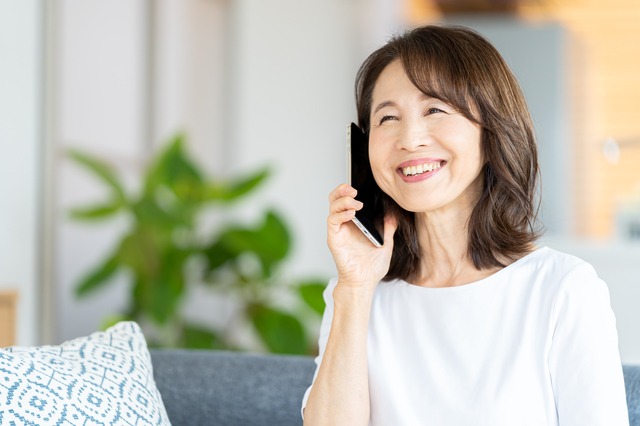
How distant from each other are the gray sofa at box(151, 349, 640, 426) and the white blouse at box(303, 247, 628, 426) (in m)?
0.19

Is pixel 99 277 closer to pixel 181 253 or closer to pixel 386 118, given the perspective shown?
pixel 181 253

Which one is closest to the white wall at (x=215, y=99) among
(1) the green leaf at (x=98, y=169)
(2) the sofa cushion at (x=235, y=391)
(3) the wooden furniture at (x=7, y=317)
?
(1) the green leaf at (x=98, y=169)

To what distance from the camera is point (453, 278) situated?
1613 millimetres

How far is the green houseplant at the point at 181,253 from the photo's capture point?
10.2 ft

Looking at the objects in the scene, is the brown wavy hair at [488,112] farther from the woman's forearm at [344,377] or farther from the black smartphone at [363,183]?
the woman's forearm at [344,377]

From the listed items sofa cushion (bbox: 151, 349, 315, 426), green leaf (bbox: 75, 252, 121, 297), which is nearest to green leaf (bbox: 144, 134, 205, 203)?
green leaf (bbox: 75, 252, 121, 297)

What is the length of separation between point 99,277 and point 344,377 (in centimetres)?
178

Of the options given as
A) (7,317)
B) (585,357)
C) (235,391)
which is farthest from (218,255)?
(585,357)

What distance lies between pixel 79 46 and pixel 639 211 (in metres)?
3.48

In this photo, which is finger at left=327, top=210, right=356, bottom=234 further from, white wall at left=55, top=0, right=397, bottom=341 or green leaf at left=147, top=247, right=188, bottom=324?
white wall at left=55, top=0, right=397, bottom=341

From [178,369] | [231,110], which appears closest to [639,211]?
[231,110]

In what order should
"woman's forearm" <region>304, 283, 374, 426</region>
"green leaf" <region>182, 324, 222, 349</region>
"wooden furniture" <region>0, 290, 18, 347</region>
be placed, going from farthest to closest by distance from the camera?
1. "green leaf" <region>182, 324, 222, 349</region>
2. "wooden furniture" <region>0, 290, 18, 347</region>
3. "woman's forearm" <region>304, 283, 374, 426</region>

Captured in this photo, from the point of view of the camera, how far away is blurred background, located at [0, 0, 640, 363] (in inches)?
113

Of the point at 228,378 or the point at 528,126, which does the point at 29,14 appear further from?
the point at 528,126
